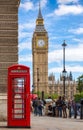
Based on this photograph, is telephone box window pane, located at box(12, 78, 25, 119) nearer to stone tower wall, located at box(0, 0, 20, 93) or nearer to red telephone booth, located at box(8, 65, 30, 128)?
red telephone booth, located at box(8, 65, 30, 128)

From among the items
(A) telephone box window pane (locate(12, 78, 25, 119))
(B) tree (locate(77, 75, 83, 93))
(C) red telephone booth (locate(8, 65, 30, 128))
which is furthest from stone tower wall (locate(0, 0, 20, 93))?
(B) tree (locate(77, 75, 83, 93))

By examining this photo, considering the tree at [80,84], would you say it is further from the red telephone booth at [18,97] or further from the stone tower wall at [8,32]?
the red telephone booth at [18,97]

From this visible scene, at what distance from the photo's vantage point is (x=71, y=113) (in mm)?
33406

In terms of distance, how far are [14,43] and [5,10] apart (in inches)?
55.1

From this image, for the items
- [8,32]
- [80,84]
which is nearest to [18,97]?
[8,32]

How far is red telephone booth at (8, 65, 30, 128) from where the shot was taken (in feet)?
57.6

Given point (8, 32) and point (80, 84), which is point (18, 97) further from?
point (80, 84)

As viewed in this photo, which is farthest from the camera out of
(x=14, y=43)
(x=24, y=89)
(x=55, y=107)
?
(x=55, y=107)

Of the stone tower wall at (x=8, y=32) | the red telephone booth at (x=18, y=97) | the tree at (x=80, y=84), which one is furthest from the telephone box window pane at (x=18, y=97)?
the tree at (x=80, y=84)

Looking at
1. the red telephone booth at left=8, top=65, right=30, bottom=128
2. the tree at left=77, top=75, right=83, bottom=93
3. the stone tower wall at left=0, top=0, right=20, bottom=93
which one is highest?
the stone tower wall at left=0, top=0, right=20, bottom=93

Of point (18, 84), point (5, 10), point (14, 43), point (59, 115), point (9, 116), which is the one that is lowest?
point (59, 115)

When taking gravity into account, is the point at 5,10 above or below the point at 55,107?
above

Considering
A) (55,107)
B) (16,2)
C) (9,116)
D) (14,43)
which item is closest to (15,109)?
(9,116)

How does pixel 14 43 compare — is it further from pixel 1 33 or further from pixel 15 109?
pixel 15 109
